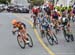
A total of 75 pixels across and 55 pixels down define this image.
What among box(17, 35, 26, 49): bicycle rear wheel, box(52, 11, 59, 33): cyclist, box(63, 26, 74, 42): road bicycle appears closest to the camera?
box(17, 35, 26, 49): bicycle rear wheel

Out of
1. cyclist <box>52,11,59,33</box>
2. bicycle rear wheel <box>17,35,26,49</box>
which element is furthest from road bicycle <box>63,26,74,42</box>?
cyclist <box>52,11,59,33</box>

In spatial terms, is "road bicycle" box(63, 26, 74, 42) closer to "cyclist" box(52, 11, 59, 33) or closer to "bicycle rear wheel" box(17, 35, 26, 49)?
"bicycle rear wheel" box(17, 35, 26, 49)

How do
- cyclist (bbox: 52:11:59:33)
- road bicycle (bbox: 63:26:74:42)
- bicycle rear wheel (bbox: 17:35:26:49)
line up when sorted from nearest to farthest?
bicycle rear wheel (bbox: 17:35:26:49) < road bicycle (bbox: 63:26:74:42) < cyclist (bbox: 52:11:59:33)

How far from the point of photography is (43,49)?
17.9 m

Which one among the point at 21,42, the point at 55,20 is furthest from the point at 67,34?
the point at 55,20

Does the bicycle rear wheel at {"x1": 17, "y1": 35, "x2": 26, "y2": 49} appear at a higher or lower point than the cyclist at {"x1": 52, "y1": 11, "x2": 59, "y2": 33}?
higher

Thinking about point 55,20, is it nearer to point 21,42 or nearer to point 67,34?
point 67,34

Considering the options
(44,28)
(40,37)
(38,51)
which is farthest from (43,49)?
(40,37)

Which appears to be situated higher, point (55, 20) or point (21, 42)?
point (21, 42)

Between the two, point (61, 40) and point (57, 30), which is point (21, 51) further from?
point (57, 30)

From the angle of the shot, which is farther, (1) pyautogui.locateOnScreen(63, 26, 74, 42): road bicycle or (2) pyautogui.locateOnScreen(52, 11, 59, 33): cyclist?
(2) pyautogui.locateOnScreen(52, 11, 59, 33): cyclist

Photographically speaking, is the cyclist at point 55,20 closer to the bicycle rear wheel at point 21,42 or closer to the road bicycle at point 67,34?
the road bicycle at point 67,34

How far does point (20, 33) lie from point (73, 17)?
20626 mm

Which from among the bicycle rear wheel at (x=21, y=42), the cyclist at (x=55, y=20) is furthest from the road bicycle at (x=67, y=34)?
the cyclist at (x=55, y=20)
